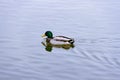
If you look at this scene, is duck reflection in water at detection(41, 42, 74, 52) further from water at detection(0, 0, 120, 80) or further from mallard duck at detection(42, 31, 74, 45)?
water at detection(0, 0, 120, 80)

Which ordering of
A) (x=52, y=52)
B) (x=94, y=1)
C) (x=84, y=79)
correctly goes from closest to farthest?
(x=84, y=79) → (x=52, y=52) → (x=94, y=1)

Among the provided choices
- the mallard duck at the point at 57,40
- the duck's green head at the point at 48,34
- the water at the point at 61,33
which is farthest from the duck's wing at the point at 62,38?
the duck's green head at the point at 48,34

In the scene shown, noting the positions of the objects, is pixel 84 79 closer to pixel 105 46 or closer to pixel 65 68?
pixel 65 68

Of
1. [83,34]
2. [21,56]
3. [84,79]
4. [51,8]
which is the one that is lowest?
[84,79]

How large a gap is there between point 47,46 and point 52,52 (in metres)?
1.42

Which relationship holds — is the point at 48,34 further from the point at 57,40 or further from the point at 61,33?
the point at 61,33

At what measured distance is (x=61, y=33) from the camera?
82.8ft

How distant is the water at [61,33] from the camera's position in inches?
752

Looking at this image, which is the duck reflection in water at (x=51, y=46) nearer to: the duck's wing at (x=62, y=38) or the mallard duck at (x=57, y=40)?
the mallard duck at (x=57, y=40)

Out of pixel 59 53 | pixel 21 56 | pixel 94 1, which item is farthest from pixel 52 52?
pixel 94 1

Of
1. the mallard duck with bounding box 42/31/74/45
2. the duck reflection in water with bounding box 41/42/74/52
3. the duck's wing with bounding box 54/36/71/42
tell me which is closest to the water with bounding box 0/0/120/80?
the duck reflection in water with bounding box 41/42/74/52

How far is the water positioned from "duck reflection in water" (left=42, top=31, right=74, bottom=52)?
335 mm

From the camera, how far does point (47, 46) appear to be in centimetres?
2381

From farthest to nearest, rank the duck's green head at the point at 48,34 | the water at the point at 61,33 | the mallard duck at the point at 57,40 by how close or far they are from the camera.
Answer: the duck's green head at the point at 48,34 < the mallard duck at the point at 57,40 < the water at the point at 61,33
